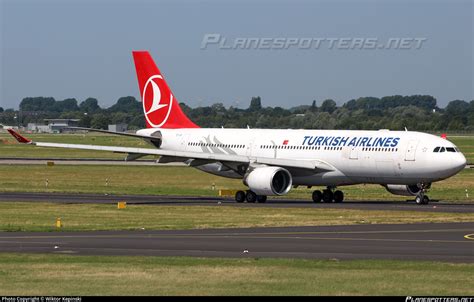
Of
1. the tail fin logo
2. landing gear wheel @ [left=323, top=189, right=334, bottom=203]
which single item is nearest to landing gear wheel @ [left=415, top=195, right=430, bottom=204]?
landing gear wheel @ [left=323, top=189, right=334, bottom=203]

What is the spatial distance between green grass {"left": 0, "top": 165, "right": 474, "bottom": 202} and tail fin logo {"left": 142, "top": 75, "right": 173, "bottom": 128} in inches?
187

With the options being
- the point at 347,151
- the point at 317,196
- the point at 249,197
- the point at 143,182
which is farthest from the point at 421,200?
the point at 143,182

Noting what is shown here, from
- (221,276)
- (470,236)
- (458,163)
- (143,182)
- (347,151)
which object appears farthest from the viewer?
(143,182)

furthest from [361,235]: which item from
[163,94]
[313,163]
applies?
[163,94]

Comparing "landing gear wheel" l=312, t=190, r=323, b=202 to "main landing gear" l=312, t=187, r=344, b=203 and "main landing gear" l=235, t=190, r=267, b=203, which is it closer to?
"main landing gear" l=312, t=187, r=344, b=203

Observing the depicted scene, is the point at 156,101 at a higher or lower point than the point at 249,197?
higher

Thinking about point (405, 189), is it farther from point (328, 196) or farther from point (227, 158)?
point (227, 158)

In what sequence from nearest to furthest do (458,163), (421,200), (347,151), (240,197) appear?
1. (458,163)
2. (421,200)
3. (347,151)
4. (240,197)

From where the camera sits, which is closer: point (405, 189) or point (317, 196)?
point (405, 189)

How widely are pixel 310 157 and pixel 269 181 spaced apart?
162 inches

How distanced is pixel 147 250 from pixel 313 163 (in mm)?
27879

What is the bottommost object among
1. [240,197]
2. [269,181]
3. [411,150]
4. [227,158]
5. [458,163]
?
[240,197]

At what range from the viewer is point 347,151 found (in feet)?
198

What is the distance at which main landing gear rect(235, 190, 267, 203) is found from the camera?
6141 centimetres
